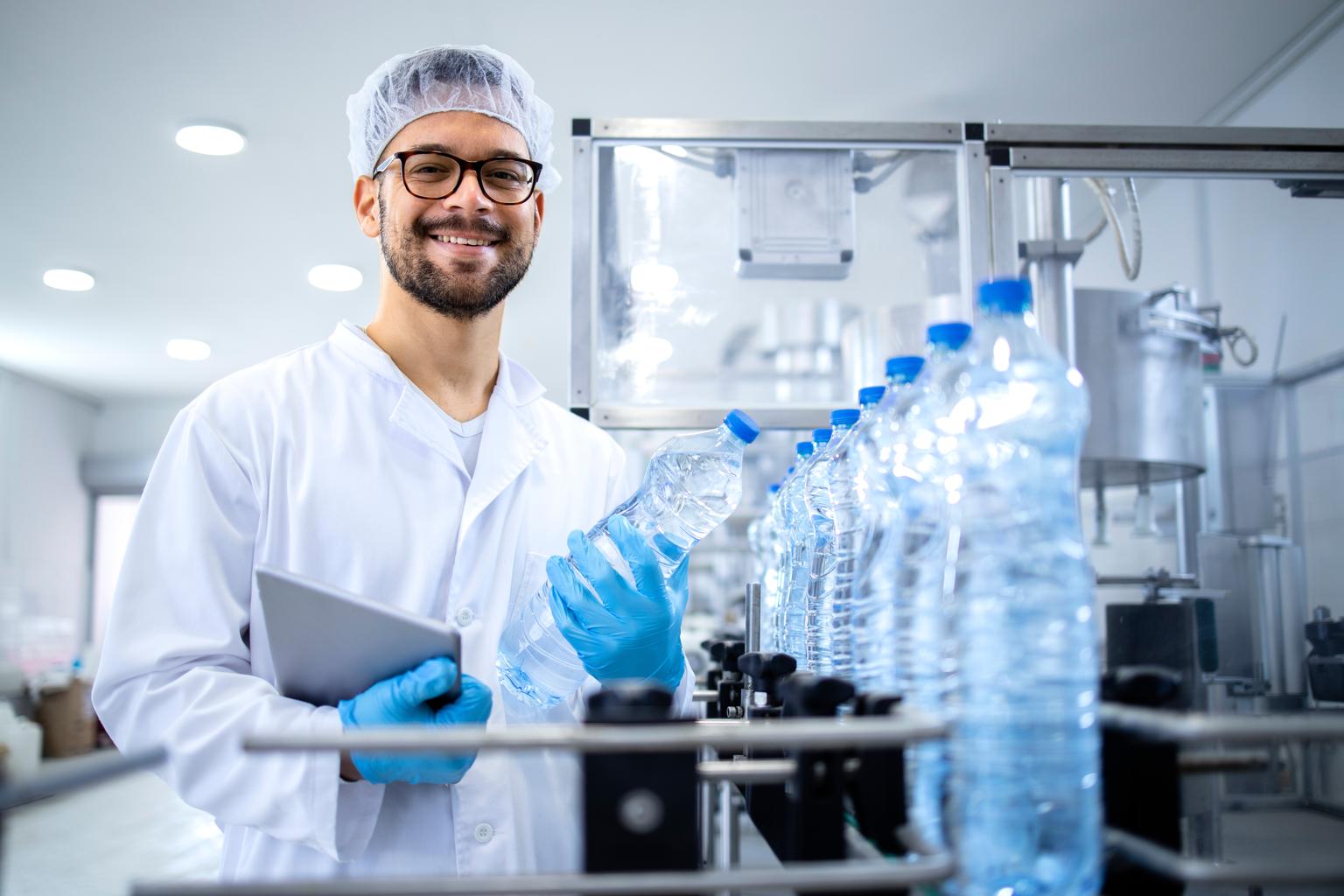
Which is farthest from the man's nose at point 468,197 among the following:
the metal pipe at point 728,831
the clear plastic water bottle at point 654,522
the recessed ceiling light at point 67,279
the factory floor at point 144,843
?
the recessed ceiling light at point 67,279

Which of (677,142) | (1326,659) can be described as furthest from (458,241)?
(1326,659)

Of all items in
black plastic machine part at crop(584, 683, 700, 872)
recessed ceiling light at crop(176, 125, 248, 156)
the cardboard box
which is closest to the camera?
black plastic machine part at crop(584, 683, 700, 872)

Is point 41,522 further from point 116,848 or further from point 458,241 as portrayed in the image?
point 458,241

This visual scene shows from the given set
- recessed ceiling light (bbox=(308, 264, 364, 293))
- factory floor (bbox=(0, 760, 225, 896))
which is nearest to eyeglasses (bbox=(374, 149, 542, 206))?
factory floor (bbox=(0, 760, 225, 896))

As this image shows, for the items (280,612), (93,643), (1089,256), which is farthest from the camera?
(93,643)

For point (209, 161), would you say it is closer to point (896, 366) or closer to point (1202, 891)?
point (896, 366)

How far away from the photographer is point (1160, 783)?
23.1 inches

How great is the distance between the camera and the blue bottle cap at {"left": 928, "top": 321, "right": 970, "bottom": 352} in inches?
29.2

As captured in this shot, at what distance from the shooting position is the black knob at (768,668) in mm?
884

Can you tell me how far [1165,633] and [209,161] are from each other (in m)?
3.53

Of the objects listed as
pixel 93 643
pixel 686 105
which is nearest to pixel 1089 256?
pixel 686 105

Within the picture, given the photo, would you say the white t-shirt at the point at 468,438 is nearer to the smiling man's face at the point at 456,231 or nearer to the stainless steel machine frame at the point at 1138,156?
the smiling man's face at the point at 456,231

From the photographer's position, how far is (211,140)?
340 centimetres

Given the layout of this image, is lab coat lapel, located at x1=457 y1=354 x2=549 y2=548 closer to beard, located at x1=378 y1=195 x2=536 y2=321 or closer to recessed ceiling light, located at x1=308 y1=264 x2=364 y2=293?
beard, located at x1=378 y1=195 x2=536 y2=321
